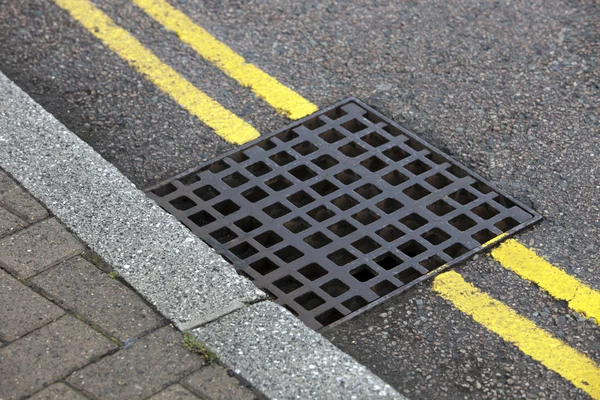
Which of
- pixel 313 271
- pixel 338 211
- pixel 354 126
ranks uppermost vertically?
pixel 354 126

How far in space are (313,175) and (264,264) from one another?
1.85ft

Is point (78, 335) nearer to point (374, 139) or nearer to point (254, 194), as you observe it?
point (254, 194)

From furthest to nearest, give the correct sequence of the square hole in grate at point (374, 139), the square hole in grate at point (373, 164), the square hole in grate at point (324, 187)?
the square hole in grate at point (374, 139) < the square hole in grate at point (373, 164) < the square hole in grate at point (324, 187)

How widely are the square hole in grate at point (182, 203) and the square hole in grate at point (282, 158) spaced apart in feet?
1.33

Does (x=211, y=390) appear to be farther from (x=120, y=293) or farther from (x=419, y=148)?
(x=419, y=148)

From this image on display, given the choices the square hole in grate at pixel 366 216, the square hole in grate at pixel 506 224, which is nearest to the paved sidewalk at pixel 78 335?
the square hole in grate at pixel 366 216

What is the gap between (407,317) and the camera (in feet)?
9.84

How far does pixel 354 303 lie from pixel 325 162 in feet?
2.61

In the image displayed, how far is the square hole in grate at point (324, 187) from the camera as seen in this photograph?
3.55 m

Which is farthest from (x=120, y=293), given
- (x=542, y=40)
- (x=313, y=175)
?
(x=542, y=40)

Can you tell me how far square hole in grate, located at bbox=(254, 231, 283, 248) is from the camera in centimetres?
331

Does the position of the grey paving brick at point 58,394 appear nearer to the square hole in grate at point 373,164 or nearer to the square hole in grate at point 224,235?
the square hole in grate at point 224,235

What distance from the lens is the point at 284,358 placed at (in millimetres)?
2662

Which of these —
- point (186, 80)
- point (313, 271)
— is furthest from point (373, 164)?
point (186, 80)
